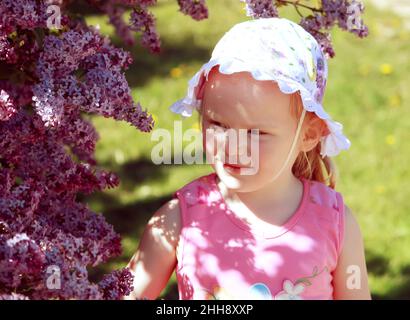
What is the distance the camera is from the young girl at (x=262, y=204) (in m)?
2.59

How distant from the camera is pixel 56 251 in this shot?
6.87 feet

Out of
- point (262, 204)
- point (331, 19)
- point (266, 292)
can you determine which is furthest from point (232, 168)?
point (331, 19)

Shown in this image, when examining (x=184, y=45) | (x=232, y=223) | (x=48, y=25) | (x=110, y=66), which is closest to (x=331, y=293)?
(x=232, y=223)

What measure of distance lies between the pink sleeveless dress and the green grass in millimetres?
1278

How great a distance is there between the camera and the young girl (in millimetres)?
2586

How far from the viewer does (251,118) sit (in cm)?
255

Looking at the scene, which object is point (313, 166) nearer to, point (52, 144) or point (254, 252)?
point (254, 252)

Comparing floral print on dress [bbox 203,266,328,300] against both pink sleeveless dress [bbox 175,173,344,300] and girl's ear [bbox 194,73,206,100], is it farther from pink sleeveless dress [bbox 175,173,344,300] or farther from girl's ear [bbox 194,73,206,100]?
girl's ear [bbox 194,73,206,100]

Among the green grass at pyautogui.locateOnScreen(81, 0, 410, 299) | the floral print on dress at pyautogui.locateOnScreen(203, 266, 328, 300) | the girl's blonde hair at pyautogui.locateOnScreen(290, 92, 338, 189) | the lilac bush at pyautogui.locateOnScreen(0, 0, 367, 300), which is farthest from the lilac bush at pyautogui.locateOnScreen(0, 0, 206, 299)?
the green grass at pyautogui.locateOnScreen(81, 0, 410, 299)

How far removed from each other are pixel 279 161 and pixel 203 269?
0.51 meters

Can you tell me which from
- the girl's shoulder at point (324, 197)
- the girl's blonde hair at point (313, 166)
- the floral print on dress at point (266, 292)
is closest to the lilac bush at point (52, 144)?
the floral print on dress at point (266, 292)

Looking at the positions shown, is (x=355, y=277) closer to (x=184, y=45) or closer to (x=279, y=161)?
(x=279, y=161)

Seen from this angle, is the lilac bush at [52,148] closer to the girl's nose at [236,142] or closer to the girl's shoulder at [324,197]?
the girl's nose at [236,142]

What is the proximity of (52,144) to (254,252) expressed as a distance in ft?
2.81
